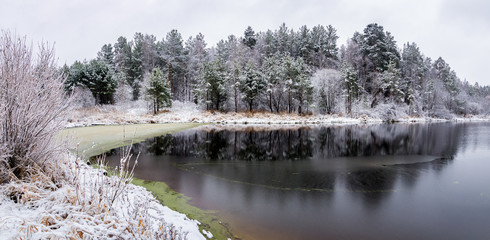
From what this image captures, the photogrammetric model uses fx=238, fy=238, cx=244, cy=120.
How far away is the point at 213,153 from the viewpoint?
45.4 ft

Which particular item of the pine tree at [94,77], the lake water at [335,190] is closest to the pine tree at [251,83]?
the pine tree at [94,77]

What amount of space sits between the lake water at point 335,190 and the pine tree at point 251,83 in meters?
27.1

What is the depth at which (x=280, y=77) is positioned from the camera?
42.2 metres

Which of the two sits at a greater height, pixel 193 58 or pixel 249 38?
pixel 249 38

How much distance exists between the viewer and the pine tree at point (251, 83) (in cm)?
4031

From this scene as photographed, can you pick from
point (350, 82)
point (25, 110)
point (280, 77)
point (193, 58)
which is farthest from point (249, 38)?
point (25, 110)

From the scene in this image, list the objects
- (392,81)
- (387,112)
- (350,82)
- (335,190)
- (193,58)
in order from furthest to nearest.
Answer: (193,58)
(392,81)
(387,112)
(350,82)
(335,190)

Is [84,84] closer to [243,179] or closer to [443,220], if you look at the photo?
[243,179]

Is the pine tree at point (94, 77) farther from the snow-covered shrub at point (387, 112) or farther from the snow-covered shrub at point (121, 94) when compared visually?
the snow-covered shrub at point (387, 112)

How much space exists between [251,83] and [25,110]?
3687 centimetres

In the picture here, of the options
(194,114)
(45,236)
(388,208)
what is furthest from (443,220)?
(194,114)

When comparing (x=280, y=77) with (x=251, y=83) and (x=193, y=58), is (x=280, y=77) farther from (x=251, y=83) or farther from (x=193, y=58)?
(x=193, y=58)

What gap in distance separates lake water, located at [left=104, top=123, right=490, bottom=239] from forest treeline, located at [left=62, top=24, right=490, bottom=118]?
28107 millimetres

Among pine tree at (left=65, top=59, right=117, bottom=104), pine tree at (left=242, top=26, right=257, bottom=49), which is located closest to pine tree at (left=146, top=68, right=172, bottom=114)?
pine tree at (left=65, top=59, right=117, bottom=104)
